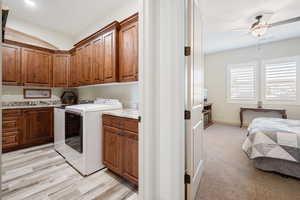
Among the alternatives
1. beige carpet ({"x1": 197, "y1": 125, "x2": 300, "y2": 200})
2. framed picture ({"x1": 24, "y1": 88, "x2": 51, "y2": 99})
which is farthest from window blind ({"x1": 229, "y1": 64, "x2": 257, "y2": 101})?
framed picture ({"x1": 24, "y1": 88, "x2": 51, "y2": 99})

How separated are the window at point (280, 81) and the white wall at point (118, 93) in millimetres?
4418

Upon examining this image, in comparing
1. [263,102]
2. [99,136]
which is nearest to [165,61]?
[99,136]

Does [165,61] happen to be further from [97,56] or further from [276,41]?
[276,41]

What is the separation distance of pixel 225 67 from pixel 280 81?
164 cm

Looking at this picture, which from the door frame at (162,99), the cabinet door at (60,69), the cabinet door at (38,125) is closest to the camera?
the door frame at (162,99)

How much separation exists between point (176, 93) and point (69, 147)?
6.96 feet

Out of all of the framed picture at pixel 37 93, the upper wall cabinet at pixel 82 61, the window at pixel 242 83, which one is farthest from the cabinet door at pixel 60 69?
the window at pixel 242 83

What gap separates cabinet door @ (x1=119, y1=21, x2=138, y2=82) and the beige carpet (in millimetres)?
1754

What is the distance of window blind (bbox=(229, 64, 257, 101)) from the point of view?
4442mm

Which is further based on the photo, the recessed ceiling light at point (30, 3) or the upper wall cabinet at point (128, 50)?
the recessed ceiling light at point (30, 3)

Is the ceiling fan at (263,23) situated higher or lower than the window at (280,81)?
higher

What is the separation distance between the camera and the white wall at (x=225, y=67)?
388 centimetres

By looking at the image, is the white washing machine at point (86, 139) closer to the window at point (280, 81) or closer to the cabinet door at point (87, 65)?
the cabinet door at point (87, 65)

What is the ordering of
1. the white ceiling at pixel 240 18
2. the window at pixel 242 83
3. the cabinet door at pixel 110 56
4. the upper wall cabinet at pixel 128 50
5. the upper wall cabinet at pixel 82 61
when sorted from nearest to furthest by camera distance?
the upper wall cabinet at pixel 128 50
the upper wall cabinet at pixel 82 61
the cabinet door at pixel 110 56
the white ceiling at pixel 240 18
the window at pixel 242 83
